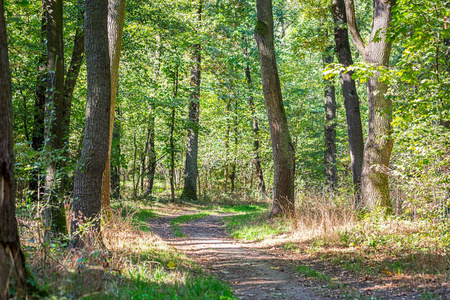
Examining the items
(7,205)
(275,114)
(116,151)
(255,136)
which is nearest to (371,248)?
(275,114)

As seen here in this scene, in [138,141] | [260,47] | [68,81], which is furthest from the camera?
[138,141]

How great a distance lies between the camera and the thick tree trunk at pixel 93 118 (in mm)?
6078

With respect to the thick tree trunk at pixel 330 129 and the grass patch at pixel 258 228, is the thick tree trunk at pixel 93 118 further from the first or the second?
the thick tree trunk at pixel 330 129

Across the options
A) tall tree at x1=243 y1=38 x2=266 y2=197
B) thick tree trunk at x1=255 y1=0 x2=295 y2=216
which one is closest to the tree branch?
thick tree trunk at x1=255 y1=0 x2=295 y2=216

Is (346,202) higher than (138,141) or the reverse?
the reverse

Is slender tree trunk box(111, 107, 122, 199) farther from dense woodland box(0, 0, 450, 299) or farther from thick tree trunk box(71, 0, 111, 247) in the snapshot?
thick tree trunk box(71, 0, 111, 247)

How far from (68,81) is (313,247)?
25.7 feet

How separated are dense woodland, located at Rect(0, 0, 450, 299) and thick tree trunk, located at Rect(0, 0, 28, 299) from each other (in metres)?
0.01

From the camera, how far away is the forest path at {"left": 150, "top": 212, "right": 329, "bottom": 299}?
549 cm

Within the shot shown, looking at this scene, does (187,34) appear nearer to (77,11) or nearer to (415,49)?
(77,11)

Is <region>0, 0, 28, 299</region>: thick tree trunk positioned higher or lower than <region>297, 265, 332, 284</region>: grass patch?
higher

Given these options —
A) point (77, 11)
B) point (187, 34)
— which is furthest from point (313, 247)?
point (187, 34)

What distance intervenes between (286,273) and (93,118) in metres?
4.50

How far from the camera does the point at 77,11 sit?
Answer: 1006 cm
